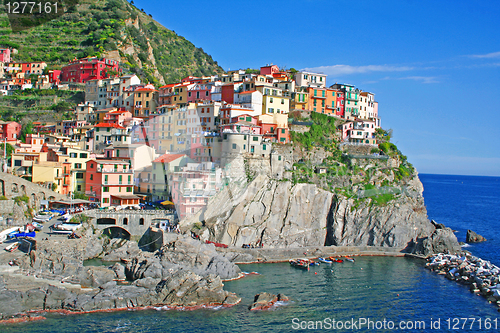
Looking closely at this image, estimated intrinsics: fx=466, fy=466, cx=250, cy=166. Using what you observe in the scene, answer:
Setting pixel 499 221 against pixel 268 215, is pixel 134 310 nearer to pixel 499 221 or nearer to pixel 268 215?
pixel 268 215

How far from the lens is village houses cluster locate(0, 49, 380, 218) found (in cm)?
5347

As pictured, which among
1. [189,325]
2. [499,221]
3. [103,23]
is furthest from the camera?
[103,23]

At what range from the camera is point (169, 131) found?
210 feet

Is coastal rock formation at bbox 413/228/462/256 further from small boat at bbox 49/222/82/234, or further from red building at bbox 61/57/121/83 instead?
red building at bbox 61/57/121/83

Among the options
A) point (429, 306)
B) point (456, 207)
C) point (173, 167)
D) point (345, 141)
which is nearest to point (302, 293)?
point (429, 306)

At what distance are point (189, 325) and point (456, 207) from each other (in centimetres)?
9568

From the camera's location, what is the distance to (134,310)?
1293 inches

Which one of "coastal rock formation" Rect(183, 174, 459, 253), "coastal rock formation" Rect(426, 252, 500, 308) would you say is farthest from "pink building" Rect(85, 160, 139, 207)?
"coastal rock formation" Rect(426, 252, 500, 308)

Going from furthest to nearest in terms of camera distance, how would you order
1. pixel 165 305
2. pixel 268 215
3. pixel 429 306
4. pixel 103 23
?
1. pixel 103 23
2. pixel 268 215
3. pixel 429 306
4. pixel 165 305

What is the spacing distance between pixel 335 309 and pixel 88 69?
70231 millimetres

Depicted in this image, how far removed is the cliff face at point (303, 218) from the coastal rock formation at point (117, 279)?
7567 millimetres

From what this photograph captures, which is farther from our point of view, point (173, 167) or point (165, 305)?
point (173, 167)

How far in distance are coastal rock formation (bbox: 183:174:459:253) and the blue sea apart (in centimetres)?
544

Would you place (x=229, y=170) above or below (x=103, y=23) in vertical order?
below
